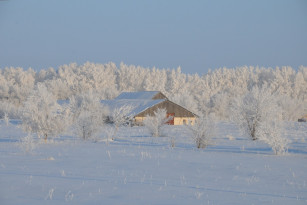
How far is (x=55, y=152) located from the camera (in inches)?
739

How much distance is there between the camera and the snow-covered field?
931 centimetres

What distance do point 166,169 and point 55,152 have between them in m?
7.09

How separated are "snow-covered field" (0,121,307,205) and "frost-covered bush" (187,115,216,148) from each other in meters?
3.74

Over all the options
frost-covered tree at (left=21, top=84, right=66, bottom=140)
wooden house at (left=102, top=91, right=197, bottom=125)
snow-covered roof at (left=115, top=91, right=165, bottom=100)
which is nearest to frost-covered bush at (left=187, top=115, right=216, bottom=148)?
frost-covered tree at (left=21, top=84, right=66, bottom=140)

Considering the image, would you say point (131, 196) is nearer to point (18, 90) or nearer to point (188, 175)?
point (188, 175)

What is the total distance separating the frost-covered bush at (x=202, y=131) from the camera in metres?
21.8

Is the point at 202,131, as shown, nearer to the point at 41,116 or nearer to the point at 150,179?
the point at 41,116

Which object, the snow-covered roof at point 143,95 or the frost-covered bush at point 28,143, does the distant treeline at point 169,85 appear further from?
the frost-covered bush at point 28,143

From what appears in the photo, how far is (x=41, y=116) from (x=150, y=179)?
13849 millimetres

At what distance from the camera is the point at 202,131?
71.3 ft

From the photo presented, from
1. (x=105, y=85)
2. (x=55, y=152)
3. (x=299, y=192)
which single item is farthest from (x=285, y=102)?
(x=299, y=192)

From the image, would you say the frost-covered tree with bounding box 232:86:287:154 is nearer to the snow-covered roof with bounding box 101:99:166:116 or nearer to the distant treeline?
the snow-covered roof with bounding box 101:99:166:116

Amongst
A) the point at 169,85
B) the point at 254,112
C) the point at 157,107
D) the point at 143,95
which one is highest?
the point at 169,85

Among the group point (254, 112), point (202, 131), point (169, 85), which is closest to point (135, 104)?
point (254, 112)
